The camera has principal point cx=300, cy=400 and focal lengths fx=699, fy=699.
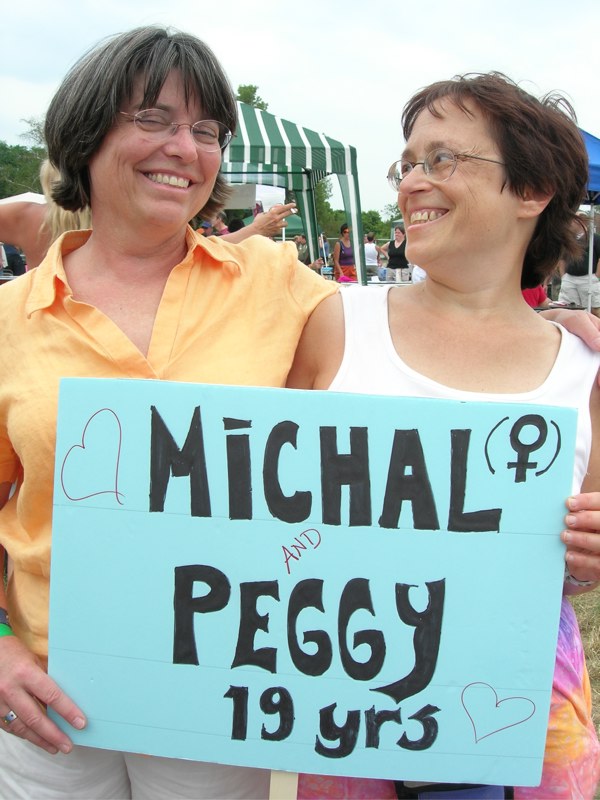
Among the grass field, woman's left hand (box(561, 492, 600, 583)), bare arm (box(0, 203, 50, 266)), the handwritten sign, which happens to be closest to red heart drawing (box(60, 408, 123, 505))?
the handwritten sign

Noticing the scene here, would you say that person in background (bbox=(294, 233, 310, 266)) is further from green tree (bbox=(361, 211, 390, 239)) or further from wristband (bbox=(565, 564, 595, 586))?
green tree (bbox=(361, 211, 390, 239))

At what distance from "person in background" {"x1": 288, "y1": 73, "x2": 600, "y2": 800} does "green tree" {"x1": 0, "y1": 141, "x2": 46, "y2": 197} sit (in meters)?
54.3

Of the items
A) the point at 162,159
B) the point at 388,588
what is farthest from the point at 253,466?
the point at 162,159

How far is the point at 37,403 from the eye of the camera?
1273 millimetres

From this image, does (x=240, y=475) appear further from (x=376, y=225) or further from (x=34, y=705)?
(x=376, y=225)

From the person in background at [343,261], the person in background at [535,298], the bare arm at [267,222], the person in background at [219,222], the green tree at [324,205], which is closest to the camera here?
the person in background at [219,222]

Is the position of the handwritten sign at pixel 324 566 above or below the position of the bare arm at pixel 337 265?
above

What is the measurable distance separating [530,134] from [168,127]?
731 mm

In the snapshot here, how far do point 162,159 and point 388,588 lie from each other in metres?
0.92

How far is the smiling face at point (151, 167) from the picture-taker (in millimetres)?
1370

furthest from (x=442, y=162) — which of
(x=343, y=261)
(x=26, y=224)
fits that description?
(x=343, y=261)

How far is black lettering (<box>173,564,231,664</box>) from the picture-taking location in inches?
46.2

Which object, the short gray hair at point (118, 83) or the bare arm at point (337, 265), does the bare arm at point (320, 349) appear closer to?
the short gray hair at point (118, 83)

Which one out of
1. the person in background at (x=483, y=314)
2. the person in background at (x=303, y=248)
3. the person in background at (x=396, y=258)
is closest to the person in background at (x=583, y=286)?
the person in background at (x=396, y=258)
